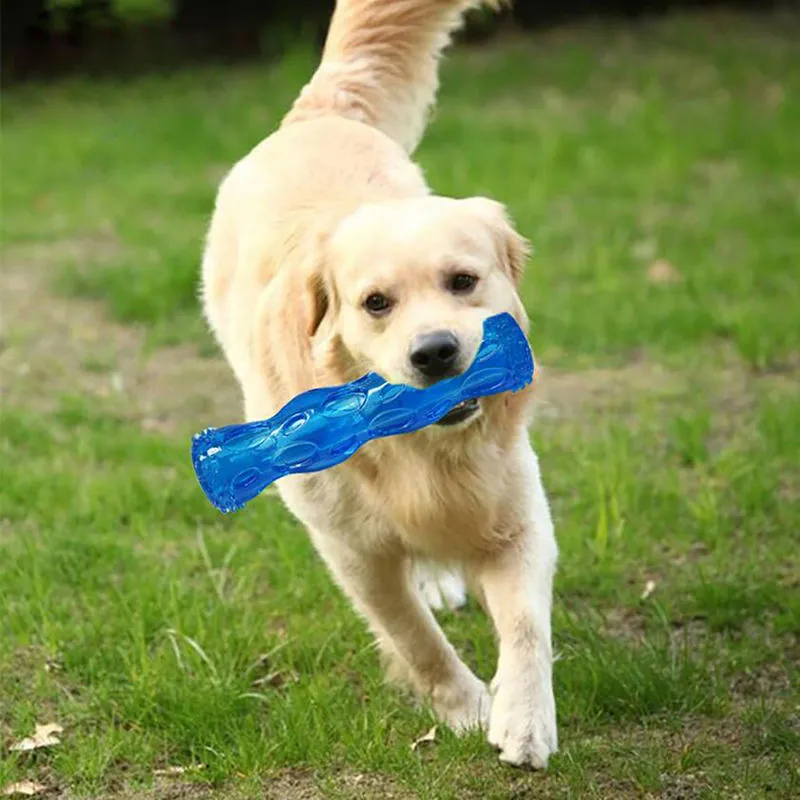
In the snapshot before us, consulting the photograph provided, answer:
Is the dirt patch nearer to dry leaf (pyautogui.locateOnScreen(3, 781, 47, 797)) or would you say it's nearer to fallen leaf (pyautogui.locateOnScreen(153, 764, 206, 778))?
fallen leaf (pyautogui.locateOnScreen(153, 764, 206, 778))

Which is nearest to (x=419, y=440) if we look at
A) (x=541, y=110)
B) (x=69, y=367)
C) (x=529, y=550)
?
(x=529, y=550)

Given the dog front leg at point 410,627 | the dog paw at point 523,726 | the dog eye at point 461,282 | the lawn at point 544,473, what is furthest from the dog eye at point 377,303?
the lawn at point 544,473

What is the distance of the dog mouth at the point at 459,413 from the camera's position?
327cm

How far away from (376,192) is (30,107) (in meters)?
7.47

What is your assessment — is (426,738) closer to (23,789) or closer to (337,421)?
(337,421)

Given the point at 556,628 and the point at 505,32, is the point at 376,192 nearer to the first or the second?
the point at 556,628

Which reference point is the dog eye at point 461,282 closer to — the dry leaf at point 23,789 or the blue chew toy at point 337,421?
the blue chew toy at point 337,421

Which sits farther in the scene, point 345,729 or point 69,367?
point 69,367

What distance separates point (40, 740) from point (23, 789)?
7.7 inches

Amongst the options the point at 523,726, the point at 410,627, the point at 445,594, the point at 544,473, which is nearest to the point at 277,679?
the point at 410,627

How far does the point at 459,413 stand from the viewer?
10.8ft

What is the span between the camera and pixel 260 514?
4773mm

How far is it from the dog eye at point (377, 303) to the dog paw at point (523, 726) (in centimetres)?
79

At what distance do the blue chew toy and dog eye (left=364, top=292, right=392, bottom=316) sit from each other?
145 mm
